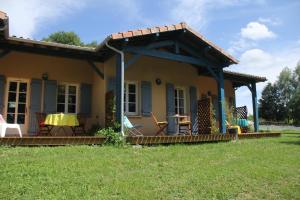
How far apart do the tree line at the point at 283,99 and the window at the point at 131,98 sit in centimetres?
3261

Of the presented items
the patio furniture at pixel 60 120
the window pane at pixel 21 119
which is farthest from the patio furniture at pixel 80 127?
the window pane at pixel 21 119

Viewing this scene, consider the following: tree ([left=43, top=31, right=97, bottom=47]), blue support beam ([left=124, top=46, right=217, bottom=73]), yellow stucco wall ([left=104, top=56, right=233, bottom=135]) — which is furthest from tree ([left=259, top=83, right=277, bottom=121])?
blue support beam ([left=124, top=46, right=217, bottom=73])

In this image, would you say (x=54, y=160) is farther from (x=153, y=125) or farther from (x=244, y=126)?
(x=244, y=126)

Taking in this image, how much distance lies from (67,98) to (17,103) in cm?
160

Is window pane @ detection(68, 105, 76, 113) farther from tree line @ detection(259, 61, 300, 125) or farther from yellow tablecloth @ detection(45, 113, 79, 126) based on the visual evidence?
tree line @ detection(259, 61, 300, 125)

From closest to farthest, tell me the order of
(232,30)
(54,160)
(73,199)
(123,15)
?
(73,199)
(54,160)
(123,15)
(232,30)

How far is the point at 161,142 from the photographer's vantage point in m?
9.23

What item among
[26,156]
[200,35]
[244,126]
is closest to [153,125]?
[200,35]

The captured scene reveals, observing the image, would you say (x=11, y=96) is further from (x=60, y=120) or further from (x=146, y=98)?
(x=146, y=98)

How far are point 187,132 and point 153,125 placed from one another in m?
1.23

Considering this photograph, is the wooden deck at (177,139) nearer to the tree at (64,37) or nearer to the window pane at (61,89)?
the window pane at (61,89)

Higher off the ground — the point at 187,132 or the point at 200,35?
the point at 200,35

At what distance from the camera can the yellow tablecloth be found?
9.33 metres

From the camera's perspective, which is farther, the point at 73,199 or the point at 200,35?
the point at 200,35
